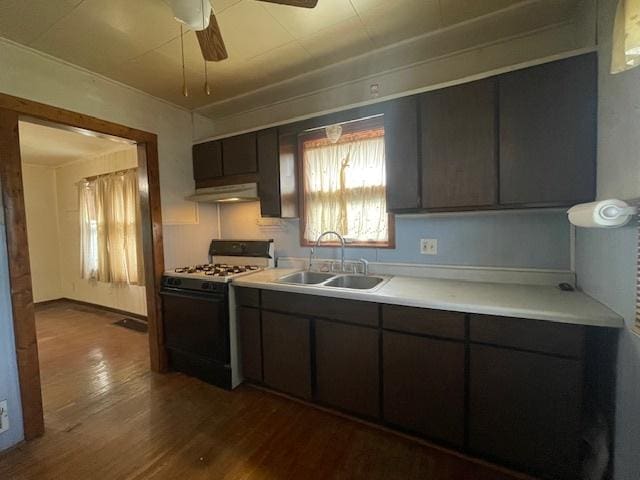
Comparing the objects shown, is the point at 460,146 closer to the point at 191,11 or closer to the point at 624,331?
the point at 624,331

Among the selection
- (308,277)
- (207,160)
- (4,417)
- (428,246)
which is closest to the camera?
(4,417)

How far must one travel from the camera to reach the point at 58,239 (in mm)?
5176

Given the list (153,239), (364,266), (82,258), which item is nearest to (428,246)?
(364,266)

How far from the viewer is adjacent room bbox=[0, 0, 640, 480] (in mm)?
1322

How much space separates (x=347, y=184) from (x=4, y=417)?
9.02 ft

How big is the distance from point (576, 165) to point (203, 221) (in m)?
3.02

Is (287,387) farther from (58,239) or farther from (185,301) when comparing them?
(58,239)

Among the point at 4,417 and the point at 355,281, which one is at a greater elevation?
the point at 355,281

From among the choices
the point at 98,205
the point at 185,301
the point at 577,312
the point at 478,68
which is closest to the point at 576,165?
the point at 577,312

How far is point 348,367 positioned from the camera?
183 cm

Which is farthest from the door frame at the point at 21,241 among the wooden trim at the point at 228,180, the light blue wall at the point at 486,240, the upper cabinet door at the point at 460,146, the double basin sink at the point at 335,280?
the upper cabinet door at the point at 460,146

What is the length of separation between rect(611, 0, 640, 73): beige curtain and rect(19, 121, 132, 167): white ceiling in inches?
149

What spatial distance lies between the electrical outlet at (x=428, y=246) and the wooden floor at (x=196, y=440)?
1.23 meters

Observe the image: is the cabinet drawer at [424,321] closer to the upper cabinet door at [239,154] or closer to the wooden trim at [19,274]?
the upper cabinet door at [239,154]
